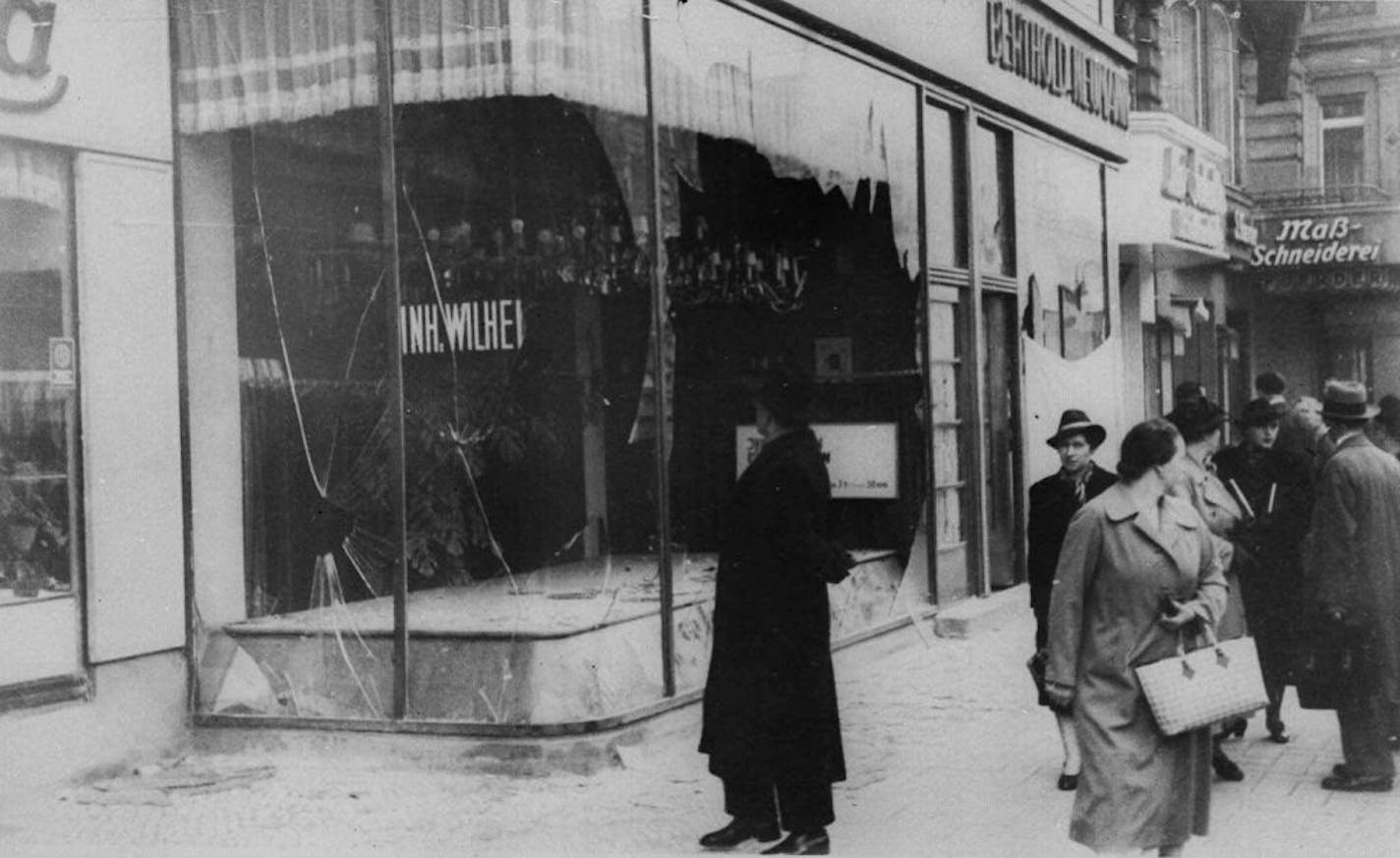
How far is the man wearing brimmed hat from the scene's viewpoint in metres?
6.74

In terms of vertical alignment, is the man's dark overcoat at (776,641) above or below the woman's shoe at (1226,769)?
above

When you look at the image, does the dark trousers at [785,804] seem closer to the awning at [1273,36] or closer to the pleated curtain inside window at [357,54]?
the pleated curtain inside window at [357,54]

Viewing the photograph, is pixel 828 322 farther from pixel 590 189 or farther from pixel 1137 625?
pixel 1137 625

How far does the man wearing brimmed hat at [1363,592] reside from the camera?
6.74m

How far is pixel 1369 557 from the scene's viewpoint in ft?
22.2

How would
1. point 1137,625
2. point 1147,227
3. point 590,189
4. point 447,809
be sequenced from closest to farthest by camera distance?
point 1137,625
point 447,809
point 590,189
point 1147,227

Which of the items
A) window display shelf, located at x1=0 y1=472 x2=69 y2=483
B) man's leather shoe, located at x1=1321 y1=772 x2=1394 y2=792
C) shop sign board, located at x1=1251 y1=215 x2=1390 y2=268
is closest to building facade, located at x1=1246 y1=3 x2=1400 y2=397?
shop sign board, located at x1=1251 y1=215 x2=1390 y2=268

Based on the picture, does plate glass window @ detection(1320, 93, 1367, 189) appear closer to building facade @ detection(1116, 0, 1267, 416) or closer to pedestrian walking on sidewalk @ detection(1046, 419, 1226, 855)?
building facade @ detection(1116, 0, 1267, 416)

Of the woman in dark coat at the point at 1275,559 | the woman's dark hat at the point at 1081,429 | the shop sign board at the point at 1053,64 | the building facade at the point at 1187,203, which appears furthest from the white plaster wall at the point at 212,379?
the building facade at the point at 1187,203

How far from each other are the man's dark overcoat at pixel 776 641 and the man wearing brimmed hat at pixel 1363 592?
7.78ft

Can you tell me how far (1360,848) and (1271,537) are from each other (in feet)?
7.17

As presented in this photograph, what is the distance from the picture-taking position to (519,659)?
730 cm

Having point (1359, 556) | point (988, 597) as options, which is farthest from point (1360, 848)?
point (988, 597)

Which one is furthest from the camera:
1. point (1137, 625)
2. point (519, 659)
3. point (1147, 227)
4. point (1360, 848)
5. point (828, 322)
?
point (1147, 227)
